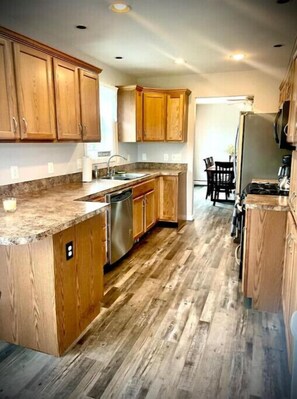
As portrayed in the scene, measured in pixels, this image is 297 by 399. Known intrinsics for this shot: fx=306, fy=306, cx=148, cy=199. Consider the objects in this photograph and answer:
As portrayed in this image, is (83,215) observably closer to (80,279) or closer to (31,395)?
(80,279)

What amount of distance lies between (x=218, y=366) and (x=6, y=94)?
233 centimetres

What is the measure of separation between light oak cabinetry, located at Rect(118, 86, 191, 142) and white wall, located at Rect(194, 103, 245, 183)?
431 centimetres

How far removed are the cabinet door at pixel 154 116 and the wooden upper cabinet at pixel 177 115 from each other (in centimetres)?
8

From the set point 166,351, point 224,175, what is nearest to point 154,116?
point 224,175

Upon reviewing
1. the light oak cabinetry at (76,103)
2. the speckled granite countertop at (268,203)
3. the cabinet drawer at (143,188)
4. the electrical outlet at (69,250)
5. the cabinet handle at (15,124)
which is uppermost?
the light oak cabinetry at (76,103)

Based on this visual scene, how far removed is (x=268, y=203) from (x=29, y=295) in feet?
6.15

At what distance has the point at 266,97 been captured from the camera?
468 centimetres

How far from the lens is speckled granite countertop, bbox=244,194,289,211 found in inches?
93.5

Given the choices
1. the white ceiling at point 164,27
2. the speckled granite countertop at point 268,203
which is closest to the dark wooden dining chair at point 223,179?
the white ceiling at point 164,27

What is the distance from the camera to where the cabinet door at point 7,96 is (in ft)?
7.04

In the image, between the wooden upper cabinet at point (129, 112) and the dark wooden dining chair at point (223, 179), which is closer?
the wooden upper cabinet at point (129, 112)

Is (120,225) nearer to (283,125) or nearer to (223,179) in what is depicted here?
(283,125)

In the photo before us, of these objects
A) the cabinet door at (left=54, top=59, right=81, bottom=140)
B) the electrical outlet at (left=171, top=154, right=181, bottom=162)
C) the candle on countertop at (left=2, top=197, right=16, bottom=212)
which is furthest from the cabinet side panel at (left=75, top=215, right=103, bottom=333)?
the electrical outlet at (left=171, top=154, right=181, bottom=162)

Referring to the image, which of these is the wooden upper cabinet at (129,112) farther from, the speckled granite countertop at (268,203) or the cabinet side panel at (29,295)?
the cabinet side panel at (29,295)
